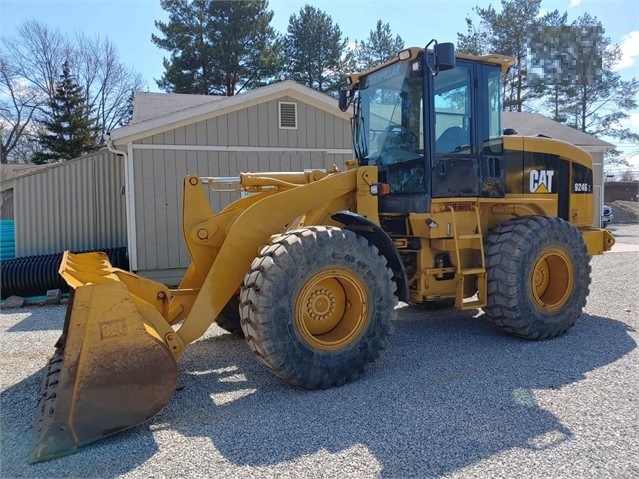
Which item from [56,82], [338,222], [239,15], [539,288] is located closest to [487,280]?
[539,288]

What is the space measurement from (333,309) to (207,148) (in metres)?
6.70

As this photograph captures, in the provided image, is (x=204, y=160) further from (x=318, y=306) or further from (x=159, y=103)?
(x=318, y=306)

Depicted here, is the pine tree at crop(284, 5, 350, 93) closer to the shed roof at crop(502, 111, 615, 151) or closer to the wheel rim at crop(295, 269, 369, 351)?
the shed roof at crop(502, 111, 615, 151)

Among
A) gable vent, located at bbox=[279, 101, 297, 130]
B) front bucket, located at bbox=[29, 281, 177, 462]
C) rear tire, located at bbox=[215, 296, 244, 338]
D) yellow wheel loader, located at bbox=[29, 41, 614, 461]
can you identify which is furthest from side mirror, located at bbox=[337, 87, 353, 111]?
gable vent, located at bbox=[279, 101, 297, 130]

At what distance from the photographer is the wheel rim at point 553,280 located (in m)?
5.75

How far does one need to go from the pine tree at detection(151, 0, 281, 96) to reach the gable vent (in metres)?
15.5

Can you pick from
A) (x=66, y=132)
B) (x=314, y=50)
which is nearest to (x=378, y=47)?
(x=314, y=50)

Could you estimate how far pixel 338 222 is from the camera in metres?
5.05

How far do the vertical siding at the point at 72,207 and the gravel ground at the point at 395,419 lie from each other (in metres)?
6.03

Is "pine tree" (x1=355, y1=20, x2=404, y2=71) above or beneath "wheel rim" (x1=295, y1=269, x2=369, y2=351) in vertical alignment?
above

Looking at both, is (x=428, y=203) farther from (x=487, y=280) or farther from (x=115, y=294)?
(x=115, y=294)

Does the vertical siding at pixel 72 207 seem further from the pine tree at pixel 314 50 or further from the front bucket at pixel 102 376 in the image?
the pine tree at pixel 314 50

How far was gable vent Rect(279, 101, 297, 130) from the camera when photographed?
1095cm

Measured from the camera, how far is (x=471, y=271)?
17.4 ft
